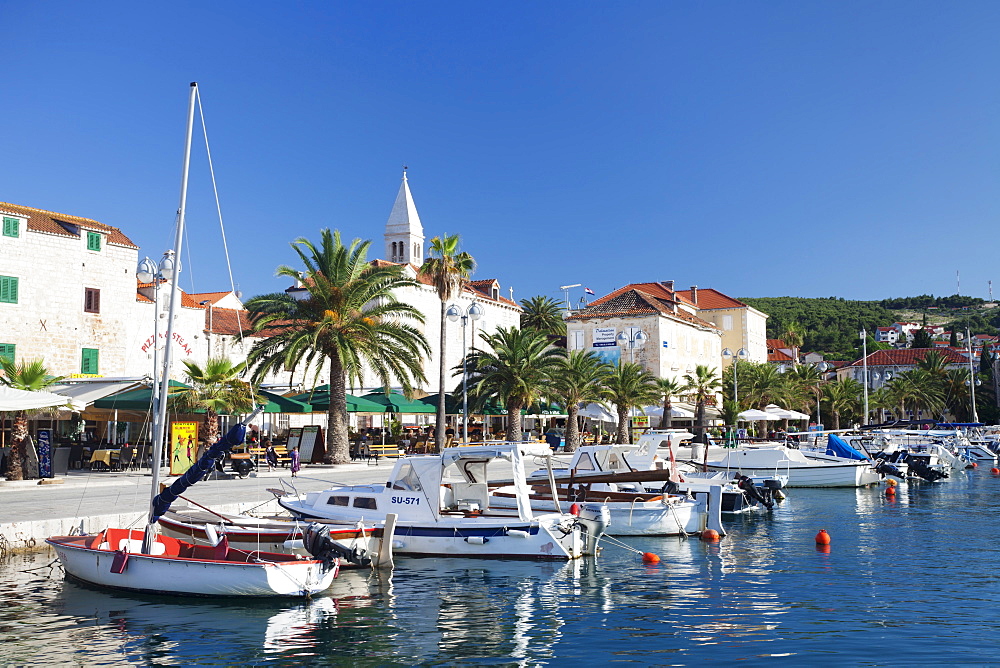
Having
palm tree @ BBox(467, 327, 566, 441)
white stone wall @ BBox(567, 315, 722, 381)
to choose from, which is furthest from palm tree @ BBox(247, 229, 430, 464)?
white stone wall @ BBox(567, 315, 722, 381)

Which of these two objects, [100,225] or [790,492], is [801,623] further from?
[100,225]

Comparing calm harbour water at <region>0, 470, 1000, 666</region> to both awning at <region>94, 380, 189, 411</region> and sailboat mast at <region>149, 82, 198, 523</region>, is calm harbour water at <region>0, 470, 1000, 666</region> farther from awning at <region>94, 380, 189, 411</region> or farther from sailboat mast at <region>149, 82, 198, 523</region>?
awning at <region>94, 380, 189, 411</region>

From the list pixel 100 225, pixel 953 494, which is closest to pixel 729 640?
pixel 953 494

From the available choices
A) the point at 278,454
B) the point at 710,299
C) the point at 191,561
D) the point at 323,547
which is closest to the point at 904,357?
the point at 710,299

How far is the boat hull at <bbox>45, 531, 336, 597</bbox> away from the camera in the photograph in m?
14.1

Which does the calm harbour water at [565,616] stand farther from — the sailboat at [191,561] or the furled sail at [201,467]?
A: the furled sail at [201,467]

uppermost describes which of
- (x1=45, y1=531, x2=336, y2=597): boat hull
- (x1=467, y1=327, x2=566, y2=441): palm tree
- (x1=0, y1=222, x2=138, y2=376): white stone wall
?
(x1=0, y1=222, x2=138, y2=376): white stone wall

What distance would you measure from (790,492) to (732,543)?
600 inches

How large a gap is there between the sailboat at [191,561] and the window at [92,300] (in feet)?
104

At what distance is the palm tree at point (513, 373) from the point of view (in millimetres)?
43688

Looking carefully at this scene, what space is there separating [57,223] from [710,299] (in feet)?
257

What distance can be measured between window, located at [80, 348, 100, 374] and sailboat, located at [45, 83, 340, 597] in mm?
31209

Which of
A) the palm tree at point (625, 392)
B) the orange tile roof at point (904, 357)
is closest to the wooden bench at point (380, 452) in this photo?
the palm tree at point (625, 392)

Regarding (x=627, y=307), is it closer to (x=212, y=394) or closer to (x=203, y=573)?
(x=212, y=394)
